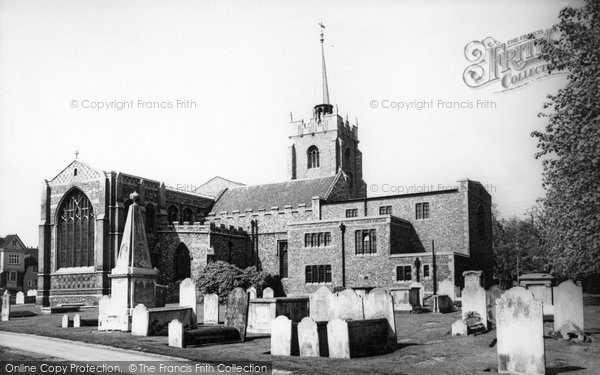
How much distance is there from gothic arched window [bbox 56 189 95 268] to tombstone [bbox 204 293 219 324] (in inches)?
888

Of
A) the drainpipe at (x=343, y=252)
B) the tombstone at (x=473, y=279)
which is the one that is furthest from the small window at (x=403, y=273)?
the tombstone at (x=473, y=279)

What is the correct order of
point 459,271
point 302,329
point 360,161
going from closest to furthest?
point 302,329 < point 459,271 < point 360,161

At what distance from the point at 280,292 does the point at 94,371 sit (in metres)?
35.8

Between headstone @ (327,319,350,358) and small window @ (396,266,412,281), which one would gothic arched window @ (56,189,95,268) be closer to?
small window @ (396,266,412,281)

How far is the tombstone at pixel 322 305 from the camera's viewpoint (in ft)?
A: 61.4

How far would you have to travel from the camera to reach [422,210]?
4588 centimetres

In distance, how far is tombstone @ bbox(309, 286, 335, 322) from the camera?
1870cm

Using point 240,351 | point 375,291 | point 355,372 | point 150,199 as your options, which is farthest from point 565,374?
point 150,199

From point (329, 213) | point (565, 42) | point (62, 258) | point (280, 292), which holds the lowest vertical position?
point (280, 292)

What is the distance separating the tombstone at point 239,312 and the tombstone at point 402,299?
11275 millimetres

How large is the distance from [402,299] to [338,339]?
14523 millimetres

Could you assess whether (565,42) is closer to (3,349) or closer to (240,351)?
(240,351)

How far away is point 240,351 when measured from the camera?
1698cm

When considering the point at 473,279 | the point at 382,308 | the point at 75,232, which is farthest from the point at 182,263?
the point at 382,308
